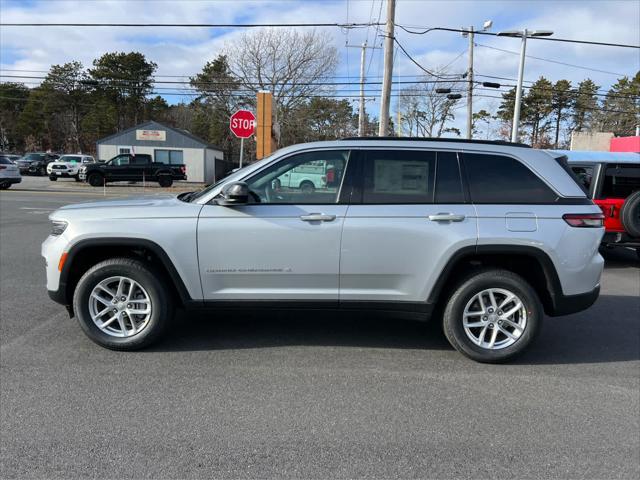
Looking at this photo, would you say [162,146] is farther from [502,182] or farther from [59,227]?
[502,182]

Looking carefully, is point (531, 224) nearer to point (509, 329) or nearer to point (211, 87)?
point (509, 329)

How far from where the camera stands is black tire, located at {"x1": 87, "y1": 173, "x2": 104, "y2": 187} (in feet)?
90.5

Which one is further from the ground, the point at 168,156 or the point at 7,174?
the point at 168,156

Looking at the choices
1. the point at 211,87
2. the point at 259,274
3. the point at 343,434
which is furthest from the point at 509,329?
the point at 211,87

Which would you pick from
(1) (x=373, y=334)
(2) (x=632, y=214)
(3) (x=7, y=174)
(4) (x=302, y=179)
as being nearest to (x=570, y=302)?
(1) (x=373, y=334)

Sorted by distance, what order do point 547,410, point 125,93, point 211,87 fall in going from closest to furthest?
point 547,410, point 211,87, point 125,93

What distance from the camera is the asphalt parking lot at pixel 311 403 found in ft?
8.52

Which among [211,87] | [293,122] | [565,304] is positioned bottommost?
[565,304]

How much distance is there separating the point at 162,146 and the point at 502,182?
36.2 metres

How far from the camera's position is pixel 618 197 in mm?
7898

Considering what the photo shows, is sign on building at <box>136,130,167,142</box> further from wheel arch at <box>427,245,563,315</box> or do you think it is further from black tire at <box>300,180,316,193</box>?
wheel arch at <box>427,245,563,315</box>

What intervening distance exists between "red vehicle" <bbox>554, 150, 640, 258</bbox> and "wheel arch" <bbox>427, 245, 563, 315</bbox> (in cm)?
447

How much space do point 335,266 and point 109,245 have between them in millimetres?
1928

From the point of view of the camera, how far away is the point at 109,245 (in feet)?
12.8
